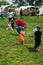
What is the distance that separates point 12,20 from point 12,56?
11.9m

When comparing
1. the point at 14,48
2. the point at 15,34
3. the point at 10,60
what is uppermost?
the point at 10,60

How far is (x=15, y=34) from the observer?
23688 mm

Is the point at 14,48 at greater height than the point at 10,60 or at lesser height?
lesser

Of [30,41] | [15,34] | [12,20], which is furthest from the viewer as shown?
[12,20]

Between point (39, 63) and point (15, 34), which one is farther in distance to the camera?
point (15, 34)

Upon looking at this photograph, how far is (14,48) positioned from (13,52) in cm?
147

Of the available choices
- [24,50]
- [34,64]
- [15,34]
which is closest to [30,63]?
[34,64]

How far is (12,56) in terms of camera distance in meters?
14.8

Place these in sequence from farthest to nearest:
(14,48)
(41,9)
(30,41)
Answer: (41,9)
(30,41)
(14,48)

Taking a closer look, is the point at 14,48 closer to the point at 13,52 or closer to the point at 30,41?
the point at 13,52

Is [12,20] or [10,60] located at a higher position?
[10,60]

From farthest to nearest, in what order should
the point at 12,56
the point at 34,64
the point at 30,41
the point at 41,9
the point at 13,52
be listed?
1. the point at 41,9
2. the point at 30,41
3. the point at 13,52
4. the point at 12,56
5. the point at 34,64

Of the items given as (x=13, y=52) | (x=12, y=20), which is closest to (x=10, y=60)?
(x=13, y=52)

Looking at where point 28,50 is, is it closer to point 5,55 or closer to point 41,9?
point 5,55
